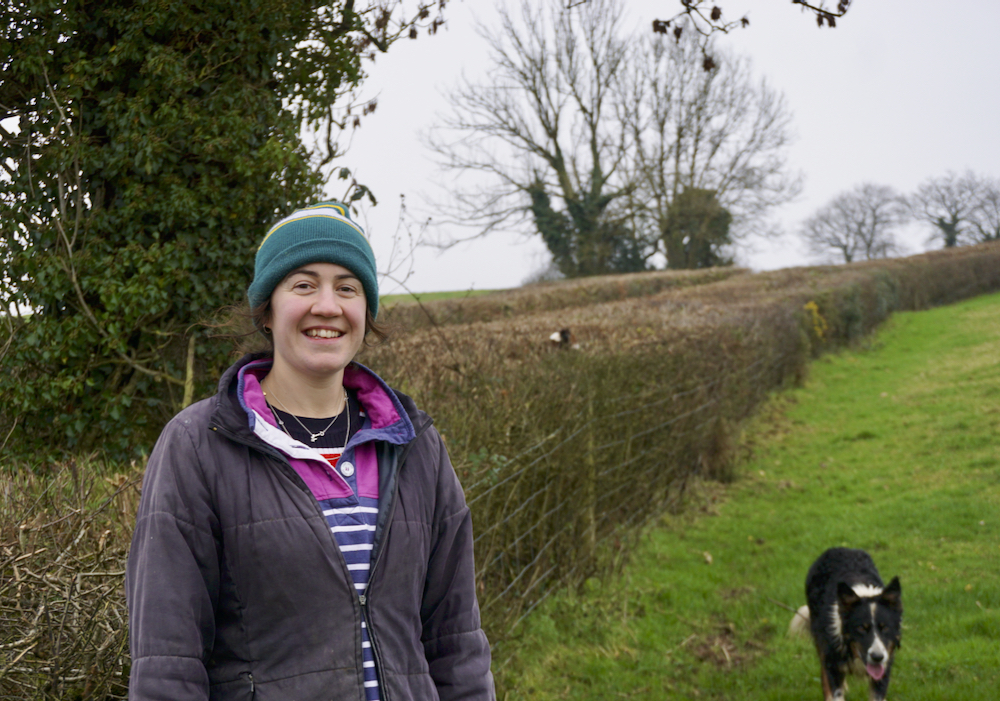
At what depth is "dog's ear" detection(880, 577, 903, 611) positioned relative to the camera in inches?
185

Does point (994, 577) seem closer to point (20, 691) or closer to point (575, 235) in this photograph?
point (20, 691)

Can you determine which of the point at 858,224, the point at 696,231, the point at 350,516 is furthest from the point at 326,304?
the point at 858,224

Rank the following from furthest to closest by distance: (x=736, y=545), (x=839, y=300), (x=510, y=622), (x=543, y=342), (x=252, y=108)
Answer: (x=839, y=300) → (x=736, y=545) → (x=543, y=342) → (x=510, y=622) → (x=252, y=108)

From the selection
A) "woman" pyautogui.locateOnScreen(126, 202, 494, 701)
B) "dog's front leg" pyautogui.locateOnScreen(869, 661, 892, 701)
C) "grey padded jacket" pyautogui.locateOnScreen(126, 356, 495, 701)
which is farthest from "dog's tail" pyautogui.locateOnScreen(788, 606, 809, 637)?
"grey padded jacket" pyautogui.locateOnScreen(126, 356, 495, 701)

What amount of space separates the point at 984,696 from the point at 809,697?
3.32 feet

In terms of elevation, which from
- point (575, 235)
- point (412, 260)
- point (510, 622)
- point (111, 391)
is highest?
point (575, 235)

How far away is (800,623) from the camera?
558cm

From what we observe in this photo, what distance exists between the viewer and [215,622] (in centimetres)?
170

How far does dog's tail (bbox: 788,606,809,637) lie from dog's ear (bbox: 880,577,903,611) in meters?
0.86

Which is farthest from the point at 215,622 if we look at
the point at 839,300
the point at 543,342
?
the point at 839,300

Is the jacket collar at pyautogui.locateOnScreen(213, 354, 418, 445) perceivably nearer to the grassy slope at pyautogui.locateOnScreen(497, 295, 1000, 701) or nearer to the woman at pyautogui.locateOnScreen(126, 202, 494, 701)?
the woman at pyautogui.locateOnScreen(126, 202, 494, 701)

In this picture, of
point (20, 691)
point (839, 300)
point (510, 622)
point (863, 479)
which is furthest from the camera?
point (839, 300)

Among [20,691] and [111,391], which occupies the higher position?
[111,391]

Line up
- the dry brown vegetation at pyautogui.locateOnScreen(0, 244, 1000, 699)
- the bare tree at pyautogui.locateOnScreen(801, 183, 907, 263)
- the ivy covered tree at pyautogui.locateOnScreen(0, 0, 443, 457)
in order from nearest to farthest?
the dry brown vegetation at pyautogui.locateOnScreen(0, 244, 1000, 699), the ivy covered tree at pyautogui.locateOnScreen(0, 0, 443, 457), the bare tree at pyautogui.locateOnScreen(801, 183, 907, 263)
